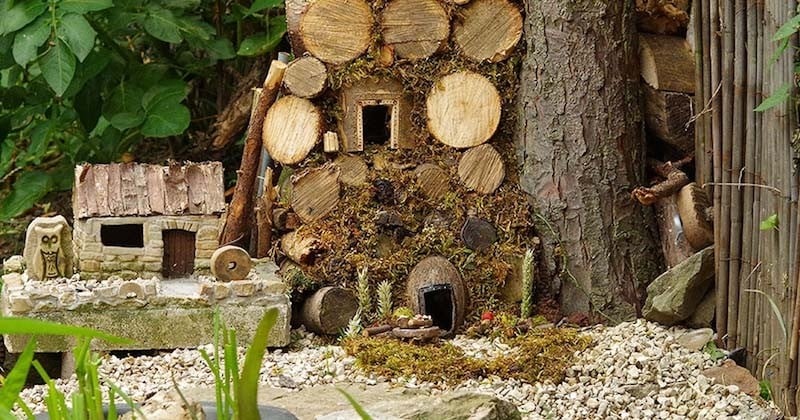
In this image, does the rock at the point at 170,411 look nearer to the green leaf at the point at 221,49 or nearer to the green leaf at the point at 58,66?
the green leaf at the point at 58,66

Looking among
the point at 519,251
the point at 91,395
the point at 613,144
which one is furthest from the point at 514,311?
the point at 91,395

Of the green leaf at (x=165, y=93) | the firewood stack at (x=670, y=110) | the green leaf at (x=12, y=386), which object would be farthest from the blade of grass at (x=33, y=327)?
the green leaf at (x=165, y=93)

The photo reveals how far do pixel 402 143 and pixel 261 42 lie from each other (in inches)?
48.1

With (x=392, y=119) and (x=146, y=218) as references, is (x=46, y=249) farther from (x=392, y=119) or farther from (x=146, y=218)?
(x=392, y=119)

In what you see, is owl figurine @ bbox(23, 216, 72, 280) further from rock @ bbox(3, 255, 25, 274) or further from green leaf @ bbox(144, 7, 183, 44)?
green leaf @ bbox(144, 7, 183, 44)

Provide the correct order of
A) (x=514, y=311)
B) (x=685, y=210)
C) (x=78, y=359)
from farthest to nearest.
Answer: (x=514, y=311)
(x=685, y=210)
(x=78, y=359)

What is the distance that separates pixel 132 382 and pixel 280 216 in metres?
1.17

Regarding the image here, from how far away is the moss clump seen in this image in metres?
4.33

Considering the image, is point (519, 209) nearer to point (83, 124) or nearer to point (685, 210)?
point (685, 210)

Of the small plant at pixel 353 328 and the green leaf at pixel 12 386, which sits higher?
the green leaf at pixel 12 386

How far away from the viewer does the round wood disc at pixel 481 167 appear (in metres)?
5.11

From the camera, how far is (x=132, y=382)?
14.3ft

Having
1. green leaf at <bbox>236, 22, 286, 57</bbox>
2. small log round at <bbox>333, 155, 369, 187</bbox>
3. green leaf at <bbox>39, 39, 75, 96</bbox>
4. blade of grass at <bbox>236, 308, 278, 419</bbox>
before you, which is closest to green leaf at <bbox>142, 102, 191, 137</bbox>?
green leaf at <bbox>236, 22, 286, 57</bbox>

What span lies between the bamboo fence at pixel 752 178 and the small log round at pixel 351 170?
4.68 feet
